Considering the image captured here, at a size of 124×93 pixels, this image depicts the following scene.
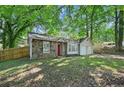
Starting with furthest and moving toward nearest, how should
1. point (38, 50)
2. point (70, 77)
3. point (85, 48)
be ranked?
point (85, 48) → point (38, 50) → point (70, 77)

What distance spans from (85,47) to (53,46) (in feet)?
18.3

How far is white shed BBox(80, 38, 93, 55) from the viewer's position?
26297 mm

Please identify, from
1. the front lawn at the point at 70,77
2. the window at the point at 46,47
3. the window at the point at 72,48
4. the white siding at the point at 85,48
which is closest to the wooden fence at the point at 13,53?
the window at the point at 46,47

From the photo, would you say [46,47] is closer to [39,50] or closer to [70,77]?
[39,50]

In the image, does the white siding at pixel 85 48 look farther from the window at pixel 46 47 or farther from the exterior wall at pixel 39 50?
the window at pixel 46 47

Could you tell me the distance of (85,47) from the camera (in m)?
26.9

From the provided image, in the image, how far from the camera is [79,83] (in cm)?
1036

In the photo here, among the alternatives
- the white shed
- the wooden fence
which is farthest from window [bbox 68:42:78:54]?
the wooden fence

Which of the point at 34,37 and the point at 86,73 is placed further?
the point at 34,37

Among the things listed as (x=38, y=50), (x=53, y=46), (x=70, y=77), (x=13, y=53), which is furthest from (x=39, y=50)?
(x=70, y=77)

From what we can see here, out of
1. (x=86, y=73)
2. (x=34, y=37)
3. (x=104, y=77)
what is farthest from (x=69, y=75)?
(x=34, y=37)
